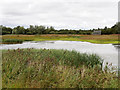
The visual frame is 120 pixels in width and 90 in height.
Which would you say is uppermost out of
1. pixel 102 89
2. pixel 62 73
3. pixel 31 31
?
pixel 31 31

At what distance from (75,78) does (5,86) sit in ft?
7.86

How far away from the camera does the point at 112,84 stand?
14.7 ft

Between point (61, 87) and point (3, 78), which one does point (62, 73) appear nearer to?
point (61, 87)

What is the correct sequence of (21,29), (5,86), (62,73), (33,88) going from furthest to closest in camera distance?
(21,29), (62,73), (5,86), (33,88)

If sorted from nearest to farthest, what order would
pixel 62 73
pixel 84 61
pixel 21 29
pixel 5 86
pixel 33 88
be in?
pixel 33 88
pixel 5 86
pixel 62 73
pixel 84 61
pixel 21 29

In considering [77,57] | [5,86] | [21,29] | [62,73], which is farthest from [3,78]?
[21,29]

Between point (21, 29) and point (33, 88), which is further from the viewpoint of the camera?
point (21, 29)

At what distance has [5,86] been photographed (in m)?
4.68

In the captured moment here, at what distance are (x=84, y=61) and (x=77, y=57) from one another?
542 millimetres

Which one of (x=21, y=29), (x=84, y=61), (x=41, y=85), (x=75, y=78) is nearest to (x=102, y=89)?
(x=75, y=78)

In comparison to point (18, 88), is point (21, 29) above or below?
above

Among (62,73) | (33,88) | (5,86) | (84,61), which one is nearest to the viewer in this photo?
(33,88)

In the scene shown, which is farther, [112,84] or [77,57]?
[77,57]

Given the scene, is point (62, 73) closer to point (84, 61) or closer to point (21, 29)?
point (84, 61)
